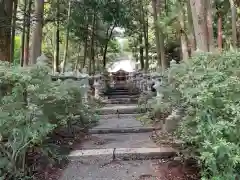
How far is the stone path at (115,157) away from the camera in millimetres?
3770

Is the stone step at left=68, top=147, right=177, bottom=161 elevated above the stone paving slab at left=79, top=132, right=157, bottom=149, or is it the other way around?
the stone paving slab at left=79, top=132, right=157, bottom=149

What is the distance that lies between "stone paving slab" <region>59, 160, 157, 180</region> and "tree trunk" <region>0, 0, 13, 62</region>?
3167 millimetres

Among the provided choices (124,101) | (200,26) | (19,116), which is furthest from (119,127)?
(124,101)

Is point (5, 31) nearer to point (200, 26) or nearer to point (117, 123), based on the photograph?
point (117, 123)

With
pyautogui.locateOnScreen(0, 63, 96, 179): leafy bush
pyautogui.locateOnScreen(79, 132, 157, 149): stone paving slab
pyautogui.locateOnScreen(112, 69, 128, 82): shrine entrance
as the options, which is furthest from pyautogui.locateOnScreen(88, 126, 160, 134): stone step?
pyautogui.locateOnScreen(112, 69, 128, 82): shrine entrance

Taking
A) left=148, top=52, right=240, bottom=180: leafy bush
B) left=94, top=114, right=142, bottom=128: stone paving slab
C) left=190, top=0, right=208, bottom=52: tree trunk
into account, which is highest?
left=190, top=0, right=208, bottom=52: tree trunk

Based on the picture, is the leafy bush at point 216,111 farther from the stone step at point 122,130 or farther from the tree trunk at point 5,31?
the tree trunk at point 5,31

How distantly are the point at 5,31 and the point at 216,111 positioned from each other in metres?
4.93

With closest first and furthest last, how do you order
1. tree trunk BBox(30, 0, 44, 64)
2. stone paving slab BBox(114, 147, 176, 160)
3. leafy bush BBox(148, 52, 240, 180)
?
leafy bush BBox(148, 52, 240, 180) < stone paving slab BBox(114, 147, 176, 160) < tree trunk BBox(30, 0, 44, 64)

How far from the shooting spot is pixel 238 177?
282cm

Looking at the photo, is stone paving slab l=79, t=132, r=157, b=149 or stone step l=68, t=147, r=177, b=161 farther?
stone paving slab l=79, t=132, r=157, b=149

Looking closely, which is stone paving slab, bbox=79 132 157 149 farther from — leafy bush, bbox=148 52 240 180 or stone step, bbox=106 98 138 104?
stone step, bbox=106 98 138 104

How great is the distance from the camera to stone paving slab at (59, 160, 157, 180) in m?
3.70

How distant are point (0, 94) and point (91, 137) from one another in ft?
8.31
